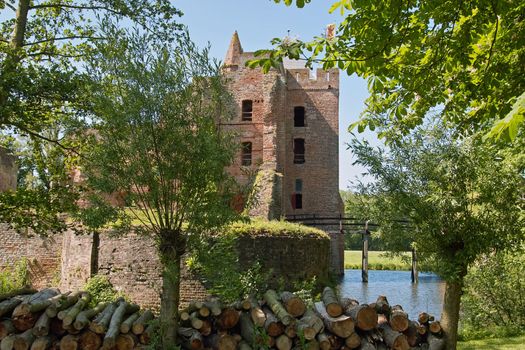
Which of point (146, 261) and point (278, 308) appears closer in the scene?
point (278, 308)

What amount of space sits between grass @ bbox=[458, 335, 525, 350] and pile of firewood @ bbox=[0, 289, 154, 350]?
6.53 metres

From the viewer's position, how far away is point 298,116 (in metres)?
33.1

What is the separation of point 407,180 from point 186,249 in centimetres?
380

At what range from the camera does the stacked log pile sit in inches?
282

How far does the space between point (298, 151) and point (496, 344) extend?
23.5m

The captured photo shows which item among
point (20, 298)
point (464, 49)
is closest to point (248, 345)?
point (20, 298)

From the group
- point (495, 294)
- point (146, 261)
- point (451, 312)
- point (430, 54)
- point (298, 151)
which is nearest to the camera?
point (430, 54)

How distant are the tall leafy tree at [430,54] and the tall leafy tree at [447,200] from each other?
1.85 ft

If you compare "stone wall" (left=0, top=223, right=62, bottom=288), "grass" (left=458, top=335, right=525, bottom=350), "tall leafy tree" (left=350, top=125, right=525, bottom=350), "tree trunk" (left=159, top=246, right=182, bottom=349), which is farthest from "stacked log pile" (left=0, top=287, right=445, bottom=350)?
"stone wall" (left=0, top=223, right=62, bottom=288)

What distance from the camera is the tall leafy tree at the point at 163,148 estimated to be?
23.6ft

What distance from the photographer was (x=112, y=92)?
24.3 feet

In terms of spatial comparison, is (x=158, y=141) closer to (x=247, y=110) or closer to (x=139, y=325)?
(x=139, y=325)

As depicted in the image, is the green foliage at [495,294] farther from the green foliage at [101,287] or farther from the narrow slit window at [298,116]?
the narrow slit window at [298,116]

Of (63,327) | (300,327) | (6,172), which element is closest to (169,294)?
(63,327)
